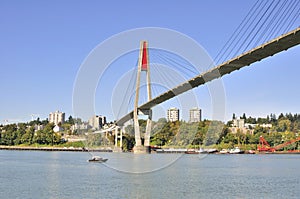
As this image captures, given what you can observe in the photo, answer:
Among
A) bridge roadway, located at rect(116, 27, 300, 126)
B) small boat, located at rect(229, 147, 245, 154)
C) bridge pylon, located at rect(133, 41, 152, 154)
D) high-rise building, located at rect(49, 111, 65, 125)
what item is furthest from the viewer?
high-rise building, located at rect(49, 111, 65, 125)

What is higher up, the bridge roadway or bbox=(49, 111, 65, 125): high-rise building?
bbox=(49, 111, 65, 125): high-rise building

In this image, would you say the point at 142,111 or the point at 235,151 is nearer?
the point at 142,111

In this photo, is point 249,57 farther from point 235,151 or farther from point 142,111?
point 235,151

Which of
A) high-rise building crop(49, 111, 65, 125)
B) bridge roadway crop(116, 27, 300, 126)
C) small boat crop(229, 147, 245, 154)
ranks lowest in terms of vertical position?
small boat crop(229, 147, 245, 154)

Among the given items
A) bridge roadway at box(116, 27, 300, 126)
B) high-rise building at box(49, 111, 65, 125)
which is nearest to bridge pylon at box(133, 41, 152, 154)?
bridge roadway at box(116, 27, 300, 126)

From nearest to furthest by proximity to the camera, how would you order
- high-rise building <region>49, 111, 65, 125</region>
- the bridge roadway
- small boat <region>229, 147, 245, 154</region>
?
the bridge roadway < small boat <region>229, 147, 245, 154</region> < high-rise building <region>49, 111, 65, 125</region>

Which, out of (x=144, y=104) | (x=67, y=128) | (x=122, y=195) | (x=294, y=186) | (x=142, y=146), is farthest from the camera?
(x=67, y=128)

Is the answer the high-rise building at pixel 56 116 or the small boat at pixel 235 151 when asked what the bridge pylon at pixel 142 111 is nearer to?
the small boat at pixel 235 151

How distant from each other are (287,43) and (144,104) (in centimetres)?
2992

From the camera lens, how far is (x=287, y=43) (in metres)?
19.2

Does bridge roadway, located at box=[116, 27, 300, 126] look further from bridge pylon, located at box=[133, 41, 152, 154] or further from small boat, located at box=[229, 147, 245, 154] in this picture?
small boat, located at box=[229, 147, 245, 154]

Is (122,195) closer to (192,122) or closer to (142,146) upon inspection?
(142,146)

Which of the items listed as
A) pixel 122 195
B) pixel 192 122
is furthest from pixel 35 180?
pixel 192 122

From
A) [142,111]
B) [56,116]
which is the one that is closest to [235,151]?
[142,111]
